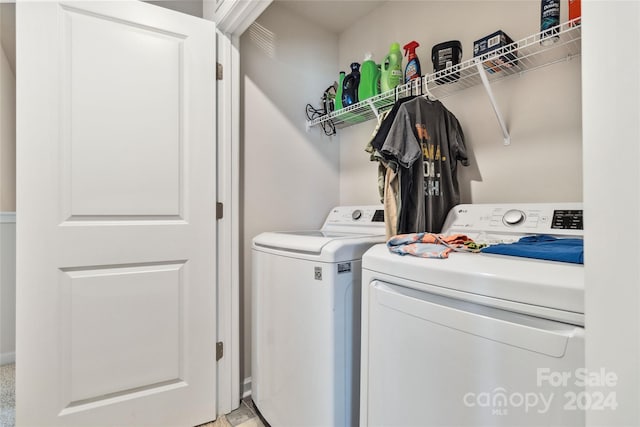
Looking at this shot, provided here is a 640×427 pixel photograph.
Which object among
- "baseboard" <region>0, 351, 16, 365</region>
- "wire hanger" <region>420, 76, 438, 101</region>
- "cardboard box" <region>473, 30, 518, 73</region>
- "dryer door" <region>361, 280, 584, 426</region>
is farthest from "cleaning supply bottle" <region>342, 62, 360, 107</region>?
"baseboard" <region>0, 351, 16, 365</region>

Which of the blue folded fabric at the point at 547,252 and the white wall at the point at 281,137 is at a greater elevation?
the white wall at the point at 281,137

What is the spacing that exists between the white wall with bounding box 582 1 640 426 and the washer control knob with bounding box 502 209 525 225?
0.92 metres

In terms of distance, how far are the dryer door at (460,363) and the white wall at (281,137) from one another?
107 cm

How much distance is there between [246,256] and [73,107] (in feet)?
3.46

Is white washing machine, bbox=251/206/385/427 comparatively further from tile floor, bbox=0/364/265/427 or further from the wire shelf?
the wire shelf

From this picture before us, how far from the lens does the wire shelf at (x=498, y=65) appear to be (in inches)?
46.2

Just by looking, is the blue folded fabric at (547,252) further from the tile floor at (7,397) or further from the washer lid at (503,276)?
the tile floor at (7,397)

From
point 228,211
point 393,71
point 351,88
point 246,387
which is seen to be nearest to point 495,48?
point 393,71

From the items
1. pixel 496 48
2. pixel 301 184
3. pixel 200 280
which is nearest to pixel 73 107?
pixel 200 280

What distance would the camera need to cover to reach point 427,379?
0.78m

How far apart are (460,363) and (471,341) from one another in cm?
6

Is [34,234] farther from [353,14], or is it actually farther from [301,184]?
[353,14]

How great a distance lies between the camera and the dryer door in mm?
584

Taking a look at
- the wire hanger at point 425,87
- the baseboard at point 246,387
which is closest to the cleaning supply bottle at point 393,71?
the wire hanger at point 425,87
